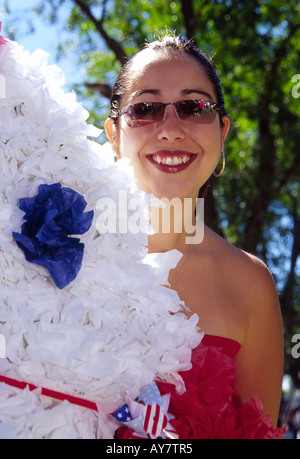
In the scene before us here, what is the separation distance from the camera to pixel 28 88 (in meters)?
1.62

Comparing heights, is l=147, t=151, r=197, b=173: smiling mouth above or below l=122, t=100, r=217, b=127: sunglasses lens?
below

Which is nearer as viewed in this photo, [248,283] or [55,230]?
[55,230]

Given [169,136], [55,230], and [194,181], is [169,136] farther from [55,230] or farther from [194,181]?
[55,230]

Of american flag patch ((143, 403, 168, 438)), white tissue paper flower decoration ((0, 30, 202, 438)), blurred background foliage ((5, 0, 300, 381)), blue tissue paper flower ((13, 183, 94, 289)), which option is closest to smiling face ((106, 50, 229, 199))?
white tissue paper flower decoration ((0, 30, 202, 438))

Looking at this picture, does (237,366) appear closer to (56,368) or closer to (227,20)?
(56,368)

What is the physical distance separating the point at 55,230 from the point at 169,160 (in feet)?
2.33

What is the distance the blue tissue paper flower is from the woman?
0.61 meters

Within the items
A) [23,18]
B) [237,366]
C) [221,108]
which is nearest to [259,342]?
[237,366]

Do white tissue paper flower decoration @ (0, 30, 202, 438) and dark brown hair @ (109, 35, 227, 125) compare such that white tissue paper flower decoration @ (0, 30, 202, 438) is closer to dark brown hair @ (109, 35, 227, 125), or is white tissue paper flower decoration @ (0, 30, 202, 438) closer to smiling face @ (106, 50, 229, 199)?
smiling face @ (106, 50, 229, 199)

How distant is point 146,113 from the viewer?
2115 mm

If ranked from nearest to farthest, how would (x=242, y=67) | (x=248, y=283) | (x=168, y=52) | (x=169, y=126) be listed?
(x=169, y=126), (x=168, y=52), (x=248, y=283), (x=242, y=67)

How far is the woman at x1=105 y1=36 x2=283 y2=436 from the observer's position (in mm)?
2111

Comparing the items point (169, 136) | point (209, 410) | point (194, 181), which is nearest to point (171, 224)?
point (194, 181)
